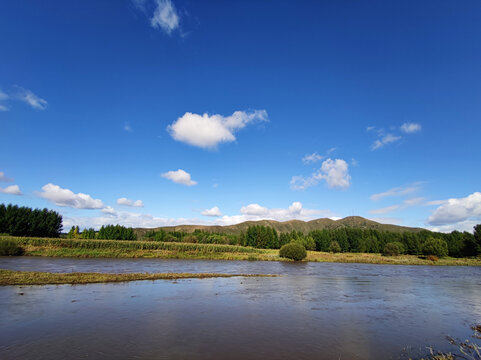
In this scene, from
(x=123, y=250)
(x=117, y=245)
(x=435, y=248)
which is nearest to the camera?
(x=123, y=250)

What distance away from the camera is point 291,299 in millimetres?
20688

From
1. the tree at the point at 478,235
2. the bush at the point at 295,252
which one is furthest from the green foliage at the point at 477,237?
the bush at the point at 295,252

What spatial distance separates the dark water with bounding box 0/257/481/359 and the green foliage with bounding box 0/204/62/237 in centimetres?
Answer: 7961

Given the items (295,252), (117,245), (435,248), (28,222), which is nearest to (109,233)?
(28,222)

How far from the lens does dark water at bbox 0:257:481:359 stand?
9.82 meters

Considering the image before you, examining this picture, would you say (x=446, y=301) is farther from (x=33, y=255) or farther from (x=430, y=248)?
(x=430, y=248)

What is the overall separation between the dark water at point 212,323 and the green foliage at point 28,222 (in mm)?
Result: 79606

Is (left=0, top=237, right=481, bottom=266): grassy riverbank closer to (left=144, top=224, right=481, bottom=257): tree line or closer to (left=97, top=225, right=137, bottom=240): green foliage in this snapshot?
(left=144, top=224, right=481, bottom=257): tree line

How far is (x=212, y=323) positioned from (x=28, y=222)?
327 ft

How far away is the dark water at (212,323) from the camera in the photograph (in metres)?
9.82

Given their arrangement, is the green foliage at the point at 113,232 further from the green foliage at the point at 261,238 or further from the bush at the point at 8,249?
the bush at the point at 8,249

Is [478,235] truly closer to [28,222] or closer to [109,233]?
[109,233]

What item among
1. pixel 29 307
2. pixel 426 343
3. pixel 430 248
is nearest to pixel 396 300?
pixel 426 343

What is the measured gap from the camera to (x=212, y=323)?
13.4 m
